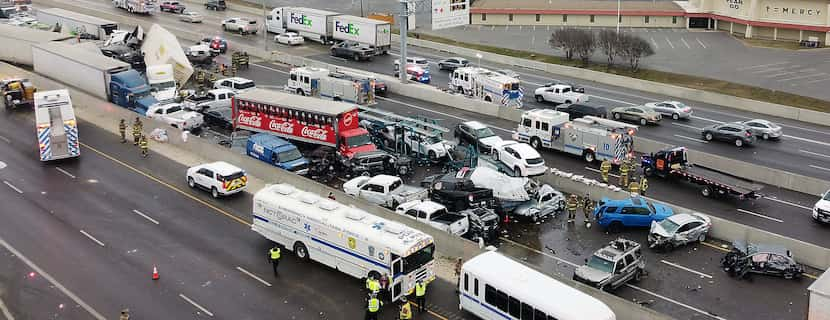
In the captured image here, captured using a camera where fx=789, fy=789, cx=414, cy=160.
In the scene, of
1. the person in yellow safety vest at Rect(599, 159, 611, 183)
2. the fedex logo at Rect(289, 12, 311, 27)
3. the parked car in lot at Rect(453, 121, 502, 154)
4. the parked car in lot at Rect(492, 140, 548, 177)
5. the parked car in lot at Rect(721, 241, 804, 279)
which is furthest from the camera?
the fedex logo at Rect(289, 12, 311, 27)

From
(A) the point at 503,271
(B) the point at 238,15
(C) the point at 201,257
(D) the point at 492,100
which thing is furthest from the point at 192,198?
(B) the point at 238,15

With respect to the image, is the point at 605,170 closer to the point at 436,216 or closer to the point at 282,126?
the point at 436,216

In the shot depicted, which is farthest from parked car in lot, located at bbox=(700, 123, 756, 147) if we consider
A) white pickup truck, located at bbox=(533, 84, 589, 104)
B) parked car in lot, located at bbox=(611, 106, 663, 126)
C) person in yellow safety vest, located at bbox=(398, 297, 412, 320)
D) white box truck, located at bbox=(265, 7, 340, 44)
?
white box truck, located at bbox=(265, 7, 340, 44)

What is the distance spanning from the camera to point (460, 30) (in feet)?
286

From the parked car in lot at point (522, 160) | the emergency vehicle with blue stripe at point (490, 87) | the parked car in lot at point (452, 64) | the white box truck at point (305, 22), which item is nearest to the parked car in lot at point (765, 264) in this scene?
the parked car in lot at point (522, 160)

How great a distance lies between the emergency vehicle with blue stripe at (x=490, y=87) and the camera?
178 ft

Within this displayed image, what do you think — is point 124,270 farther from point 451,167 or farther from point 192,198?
point 451,167

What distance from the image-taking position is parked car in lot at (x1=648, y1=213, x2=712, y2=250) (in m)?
32.2

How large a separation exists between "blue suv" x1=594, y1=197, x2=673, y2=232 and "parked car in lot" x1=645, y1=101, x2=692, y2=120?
62.4 ft

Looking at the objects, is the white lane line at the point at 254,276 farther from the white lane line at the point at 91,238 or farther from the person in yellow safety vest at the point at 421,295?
the white lane line at the point at 91,238

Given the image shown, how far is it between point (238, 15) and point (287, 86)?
3964 cm

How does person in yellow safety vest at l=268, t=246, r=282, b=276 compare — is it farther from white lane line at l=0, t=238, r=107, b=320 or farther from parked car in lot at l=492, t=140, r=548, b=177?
parked car in lot at l=492, t=140, r=548, b=177

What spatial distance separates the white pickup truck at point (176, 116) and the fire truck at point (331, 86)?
898 cm

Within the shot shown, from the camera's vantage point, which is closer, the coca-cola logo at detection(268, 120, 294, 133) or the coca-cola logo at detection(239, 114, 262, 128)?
the coca-cola logo at detection(268, 120, 294, 133)
